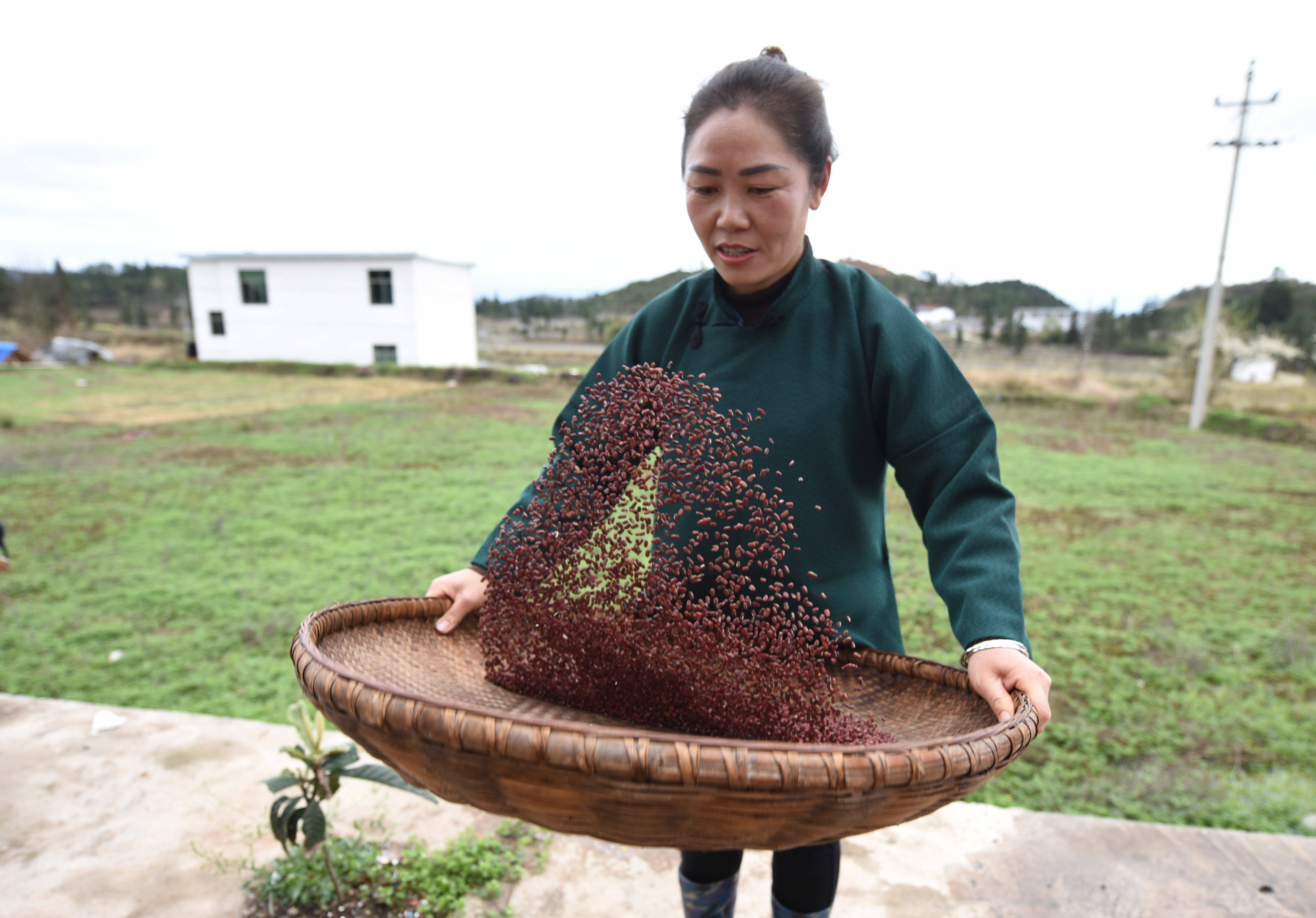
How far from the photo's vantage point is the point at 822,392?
4.48ft

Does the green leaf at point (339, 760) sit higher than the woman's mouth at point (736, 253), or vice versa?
the woman's mouth at point (736, 253)

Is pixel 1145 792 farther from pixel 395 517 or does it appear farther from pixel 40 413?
pixel 40 413

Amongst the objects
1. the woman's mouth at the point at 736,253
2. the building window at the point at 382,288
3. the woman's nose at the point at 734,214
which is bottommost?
the woman's mouth at the point at 736,253

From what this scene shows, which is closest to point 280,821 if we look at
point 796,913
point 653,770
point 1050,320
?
point 796,913

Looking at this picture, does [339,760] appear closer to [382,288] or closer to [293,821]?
[293,821]

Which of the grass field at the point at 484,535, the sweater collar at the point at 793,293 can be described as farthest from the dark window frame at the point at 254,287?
the sweater collar at the point at 793,293

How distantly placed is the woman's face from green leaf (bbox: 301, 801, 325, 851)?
1.55 metres

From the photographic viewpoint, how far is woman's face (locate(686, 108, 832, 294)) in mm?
1208

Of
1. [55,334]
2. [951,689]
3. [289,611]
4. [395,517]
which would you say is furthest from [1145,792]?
[55,334]

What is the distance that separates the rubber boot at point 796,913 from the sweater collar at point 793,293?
3.66 ft

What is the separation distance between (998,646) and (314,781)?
162cm

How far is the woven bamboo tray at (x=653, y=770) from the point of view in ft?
2.57

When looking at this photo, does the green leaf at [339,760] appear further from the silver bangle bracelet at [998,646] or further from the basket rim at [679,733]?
the silver bangle bracelet at [998,646]

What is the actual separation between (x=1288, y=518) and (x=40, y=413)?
16.9 metres
